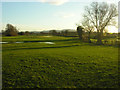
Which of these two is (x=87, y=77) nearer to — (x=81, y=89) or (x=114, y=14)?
(x=81, y=89)

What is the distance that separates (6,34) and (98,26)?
166ft

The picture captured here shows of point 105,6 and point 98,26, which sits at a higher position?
point 105,6

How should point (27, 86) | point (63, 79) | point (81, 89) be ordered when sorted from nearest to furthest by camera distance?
point (81, 89) → point (27, 86) → point (63, 79)

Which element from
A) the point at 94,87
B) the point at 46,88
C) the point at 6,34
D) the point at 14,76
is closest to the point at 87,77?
the point at 94,87

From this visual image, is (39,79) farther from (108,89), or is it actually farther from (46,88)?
(108,89)

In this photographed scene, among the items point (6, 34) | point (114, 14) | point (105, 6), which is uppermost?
point (105, 6)

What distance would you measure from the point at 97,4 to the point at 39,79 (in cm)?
2730

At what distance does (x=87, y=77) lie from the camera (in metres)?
5.39

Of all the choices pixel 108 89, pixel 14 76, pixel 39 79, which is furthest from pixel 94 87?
pixel 14 76

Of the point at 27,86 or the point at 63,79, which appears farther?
the point at 63,79

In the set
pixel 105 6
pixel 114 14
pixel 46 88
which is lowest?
pixel 46 88

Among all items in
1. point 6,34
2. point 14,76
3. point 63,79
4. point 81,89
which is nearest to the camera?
point 81,89

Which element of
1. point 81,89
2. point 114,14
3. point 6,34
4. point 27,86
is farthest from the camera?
point 6,34

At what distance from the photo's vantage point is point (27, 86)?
179 inches
